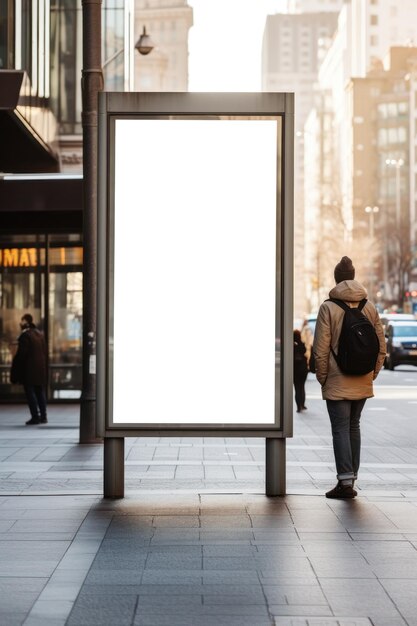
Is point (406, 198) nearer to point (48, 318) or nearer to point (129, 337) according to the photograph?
point (48, 318)

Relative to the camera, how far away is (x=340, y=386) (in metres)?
10.8

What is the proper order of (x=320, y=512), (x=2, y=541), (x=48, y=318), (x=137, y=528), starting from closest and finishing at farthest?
(x=2, y=541) → (x=137, y=528) → (x=320, y=512) → (x=48, y=318)

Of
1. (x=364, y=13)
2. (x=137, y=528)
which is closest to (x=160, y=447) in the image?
(x=137, y=528)

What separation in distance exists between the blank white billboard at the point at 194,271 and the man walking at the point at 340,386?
0.63 m

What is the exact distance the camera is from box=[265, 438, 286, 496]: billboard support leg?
10617 mm

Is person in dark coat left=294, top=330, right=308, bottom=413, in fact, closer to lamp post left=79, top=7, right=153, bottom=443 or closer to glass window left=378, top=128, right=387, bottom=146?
lamp post left=79, top=7, right=153, bottom=443

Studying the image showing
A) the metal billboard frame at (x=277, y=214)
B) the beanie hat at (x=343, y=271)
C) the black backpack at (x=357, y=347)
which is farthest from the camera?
the beanie hat at (x=343, y=271)

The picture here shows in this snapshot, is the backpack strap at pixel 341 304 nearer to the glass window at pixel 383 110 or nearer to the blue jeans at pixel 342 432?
the blue jeans at pixel 342 432

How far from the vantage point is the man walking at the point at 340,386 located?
35.4 feet

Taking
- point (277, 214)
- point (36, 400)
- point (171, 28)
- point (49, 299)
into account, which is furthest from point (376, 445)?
point (171, 28)

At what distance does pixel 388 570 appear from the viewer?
24.8ft

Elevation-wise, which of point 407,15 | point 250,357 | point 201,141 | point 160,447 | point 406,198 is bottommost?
point 160,447

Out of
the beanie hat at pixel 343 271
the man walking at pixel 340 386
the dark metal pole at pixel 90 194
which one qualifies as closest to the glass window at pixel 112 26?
the dark metal pole at pixel 90 194

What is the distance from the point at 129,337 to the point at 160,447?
5707 millimetres
